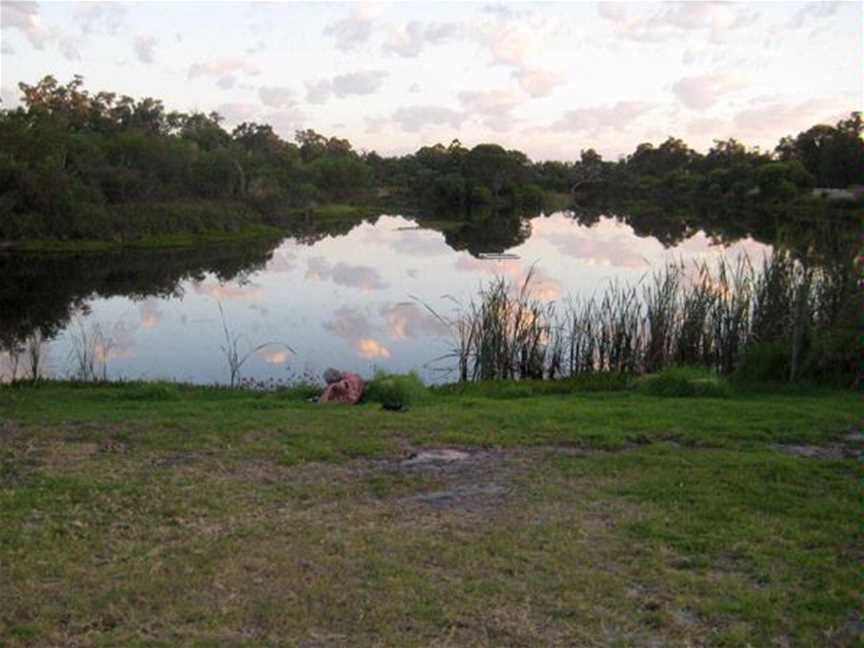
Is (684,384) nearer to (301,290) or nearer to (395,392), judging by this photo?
(395,392)

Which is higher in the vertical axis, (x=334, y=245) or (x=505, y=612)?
(x=334, y=245)

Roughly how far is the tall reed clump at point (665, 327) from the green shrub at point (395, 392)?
2.81 metres

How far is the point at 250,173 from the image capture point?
6544cm

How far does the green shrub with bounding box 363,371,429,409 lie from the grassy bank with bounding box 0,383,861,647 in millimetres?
1268

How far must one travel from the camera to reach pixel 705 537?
5.27m

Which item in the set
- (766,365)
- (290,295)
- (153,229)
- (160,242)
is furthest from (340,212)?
(766,365)

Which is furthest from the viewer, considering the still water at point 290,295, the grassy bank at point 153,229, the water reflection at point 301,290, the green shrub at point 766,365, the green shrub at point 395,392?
the grassy bank at point 153,229

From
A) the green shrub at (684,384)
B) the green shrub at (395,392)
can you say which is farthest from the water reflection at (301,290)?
the green shrub at (684,384)

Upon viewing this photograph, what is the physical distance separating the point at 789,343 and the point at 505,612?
884cm

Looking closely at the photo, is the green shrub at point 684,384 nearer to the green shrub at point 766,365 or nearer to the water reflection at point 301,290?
the green shrub at point 766,365

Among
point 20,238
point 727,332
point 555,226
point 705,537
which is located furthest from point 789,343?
point 555,226

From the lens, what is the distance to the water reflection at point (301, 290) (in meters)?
18.2

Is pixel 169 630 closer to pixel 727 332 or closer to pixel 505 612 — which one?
pixel 505 612

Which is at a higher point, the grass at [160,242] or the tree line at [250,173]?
the tree line at [250,173]
